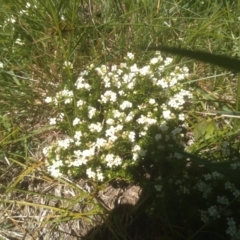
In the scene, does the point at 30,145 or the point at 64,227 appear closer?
the point at 64,227

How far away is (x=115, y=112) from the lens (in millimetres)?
2053

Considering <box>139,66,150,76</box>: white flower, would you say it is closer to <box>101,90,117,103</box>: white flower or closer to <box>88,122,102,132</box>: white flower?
<box>101,90,117,103</box>: white flower

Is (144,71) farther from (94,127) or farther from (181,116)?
(94,127)

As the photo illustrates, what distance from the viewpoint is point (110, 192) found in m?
2.17

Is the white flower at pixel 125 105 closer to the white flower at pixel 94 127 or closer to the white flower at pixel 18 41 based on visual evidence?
the white flower at pixel 94 127

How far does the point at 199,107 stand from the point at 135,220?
0.79m

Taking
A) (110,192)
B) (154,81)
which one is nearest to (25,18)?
(154,81)

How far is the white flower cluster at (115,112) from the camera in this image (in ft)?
6.61

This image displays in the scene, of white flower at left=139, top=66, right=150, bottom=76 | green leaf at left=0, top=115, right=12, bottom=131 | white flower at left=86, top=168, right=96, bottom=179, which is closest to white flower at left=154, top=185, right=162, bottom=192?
white flower at left=86, top=168, right=96, bottom=179

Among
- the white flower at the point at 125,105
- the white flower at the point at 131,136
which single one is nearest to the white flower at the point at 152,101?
the white flower at the point at 125,105

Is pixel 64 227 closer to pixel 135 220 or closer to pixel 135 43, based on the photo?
pixel 135 220

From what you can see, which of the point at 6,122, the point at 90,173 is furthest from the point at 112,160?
the point at 6,122

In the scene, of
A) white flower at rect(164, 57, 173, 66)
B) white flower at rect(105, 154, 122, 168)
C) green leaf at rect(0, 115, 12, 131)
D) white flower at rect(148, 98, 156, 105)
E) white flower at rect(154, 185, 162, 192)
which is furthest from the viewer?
green leaf at rect(0, 115, 12, 131)

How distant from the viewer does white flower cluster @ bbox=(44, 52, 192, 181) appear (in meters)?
2.02
